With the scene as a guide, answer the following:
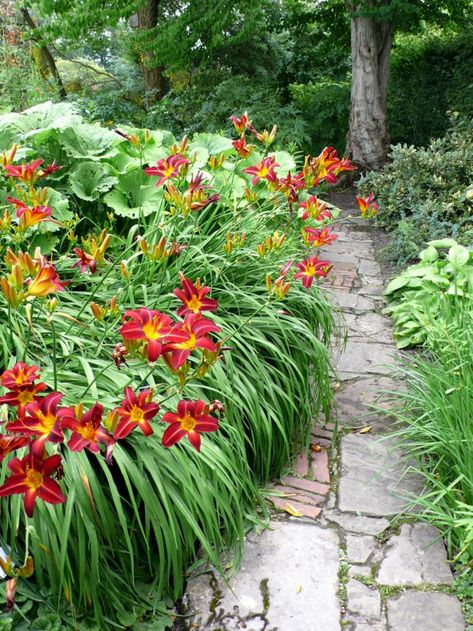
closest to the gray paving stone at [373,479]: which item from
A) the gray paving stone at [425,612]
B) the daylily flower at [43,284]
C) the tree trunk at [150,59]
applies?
the gray paving stone at [425,612]

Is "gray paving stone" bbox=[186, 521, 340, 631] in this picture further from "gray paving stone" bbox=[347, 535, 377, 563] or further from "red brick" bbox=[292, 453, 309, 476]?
"red brick" bbox=[292, 453, 309, 476]

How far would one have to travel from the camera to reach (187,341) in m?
1.35

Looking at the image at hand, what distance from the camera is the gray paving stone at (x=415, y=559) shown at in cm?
188

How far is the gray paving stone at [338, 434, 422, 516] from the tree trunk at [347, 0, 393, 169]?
14.7ft

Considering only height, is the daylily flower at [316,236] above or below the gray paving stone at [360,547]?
above

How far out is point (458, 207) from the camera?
4.76 m

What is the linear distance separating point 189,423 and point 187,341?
0.60 feet

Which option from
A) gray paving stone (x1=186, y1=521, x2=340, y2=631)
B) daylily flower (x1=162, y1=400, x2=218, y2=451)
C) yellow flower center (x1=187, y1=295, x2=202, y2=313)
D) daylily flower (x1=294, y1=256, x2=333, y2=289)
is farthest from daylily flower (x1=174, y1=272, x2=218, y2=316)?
gray paving stone (x1=186, y1=521, x2=340, y2=631)

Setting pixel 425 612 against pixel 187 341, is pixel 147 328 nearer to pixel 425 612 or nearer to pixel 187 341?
pixel 187 341

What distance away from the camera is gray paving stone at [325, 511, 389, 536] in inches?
82.0

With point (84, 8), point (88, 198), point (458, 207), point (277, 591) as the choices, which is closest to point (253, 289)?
point (88, 198)

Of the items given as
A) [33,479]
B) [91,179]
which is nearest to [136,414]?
[33,479]

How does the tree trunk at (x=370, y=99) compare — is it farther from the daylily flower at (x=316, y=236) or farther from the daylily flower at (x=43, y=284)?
the daylily flower at (x=43, y=284)

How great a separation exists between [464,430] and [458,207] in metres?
3.12
